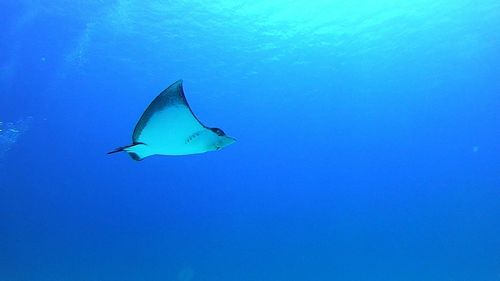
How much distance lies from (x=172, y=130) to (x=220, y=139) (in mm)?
423

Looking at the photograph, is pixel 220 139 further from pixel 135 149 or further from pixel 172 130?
pixel 135 149

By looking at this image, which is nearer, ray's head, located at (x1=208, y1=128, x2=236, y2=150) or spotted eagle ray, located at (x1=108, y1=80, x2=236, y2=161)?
spotted eagle ray, located at (x1=108, y1=80, x2=236, y2=161)

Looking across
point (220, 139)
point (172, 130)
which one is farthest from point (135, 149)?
point (220, 139)

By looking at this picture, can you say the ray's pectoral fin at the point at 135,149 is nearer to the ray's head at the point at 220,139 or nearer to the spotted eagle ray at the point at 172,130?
the spotted eagle ray at the point at 172,130

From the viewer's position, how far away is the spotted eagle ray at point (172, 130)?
293 cm

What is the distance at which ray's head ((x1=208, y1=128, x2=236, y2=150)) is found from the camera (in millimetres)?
3071

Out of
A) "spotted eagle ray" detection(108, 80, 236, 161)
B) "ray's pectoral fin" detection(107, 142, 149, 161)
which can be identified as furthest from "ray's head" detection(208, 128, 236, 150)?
"ray's pectoral fin" detection(107, 142, 149, 161)

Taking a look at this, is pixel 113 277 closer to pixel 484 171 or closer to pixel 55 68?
pixel 55 68

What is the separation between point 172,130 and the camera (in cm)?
321

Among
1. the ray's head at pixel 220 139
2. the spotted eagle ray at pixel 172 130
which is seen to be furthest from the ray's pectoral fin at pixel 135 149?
the ray's head at pixel 220 139

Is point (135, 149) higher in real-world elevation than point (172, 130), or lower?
lower

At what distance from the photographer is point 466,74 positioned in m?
17.2

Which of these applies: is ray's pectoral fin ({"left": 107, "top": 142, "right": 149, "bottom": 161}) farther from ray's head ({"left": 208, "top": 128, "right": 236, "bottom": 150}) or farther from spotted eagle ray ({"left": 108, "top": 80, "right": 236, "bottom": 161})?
ray's head ({"left": 208, "top": 128, "right": 236, "bottom": 150})

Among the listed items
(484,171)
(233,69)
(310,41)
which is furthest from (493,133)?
(233,69)
